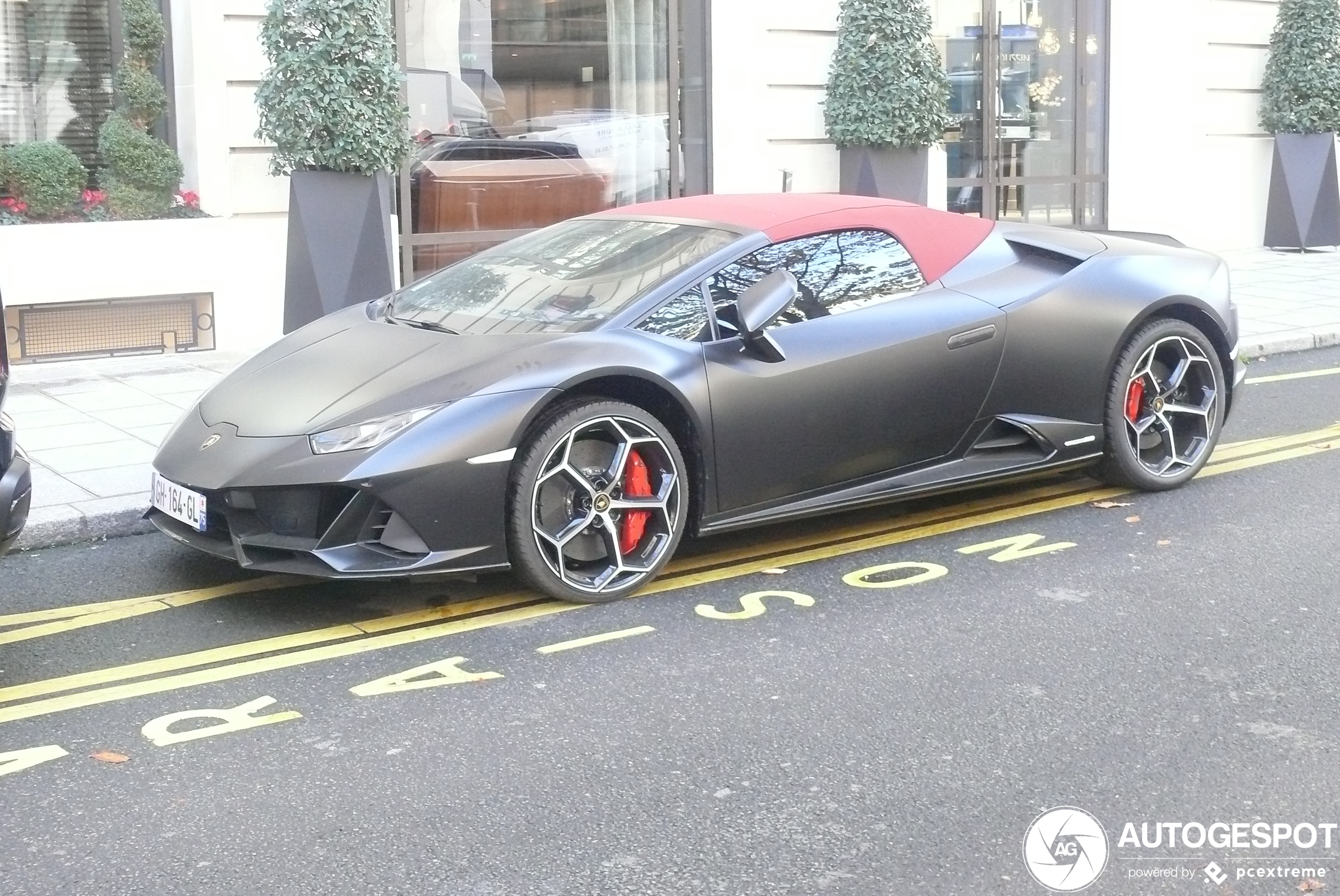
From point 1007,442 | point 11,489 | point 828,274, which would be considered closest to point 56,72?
point 828,274

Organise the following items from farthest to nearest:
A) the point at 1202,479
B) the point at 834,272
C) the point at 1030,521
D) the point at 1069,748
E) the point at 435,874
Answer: the point at 1202,479
the point at 1030,521
the point at 834,272
the point at 1069,748
the point at 435,874

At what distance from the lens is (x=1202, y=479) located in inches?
270

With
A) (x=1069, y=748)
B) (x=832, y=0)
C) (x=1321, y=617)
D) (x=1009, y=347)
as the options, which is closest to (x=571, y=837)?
(x=1069, y=748)

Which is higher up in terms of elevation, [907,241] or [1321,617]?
[907,241]

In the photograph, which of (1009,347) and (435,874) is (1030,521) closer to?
(1009,347)

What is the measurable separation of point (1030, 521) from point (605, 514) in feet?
6.60

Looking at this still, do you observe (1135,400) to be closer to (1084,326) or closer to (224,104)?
(1084,326)

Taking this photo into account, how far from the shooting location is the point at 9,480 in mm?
4199

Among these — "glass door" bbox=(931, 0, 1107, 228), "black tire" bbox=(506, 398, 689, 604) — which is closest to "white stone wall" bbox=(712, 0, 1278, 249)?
"glass door" bbox=(931, 0, 1107, 228)

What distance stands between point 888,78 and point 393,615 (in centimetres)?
926

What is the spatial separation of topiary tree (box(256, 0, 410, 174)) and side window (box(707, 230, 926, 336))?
16.3 ft

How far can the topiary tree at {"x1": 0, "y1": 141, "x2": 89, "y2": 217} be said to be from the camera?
33.1 ft

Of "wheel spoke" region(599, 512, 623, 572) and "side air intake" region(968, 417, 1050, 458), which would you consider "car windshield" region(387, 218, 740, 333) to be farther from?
"side air intake" region(968, 417, 1050, 458)

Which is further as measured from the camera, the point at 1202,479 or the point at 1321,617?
the point at 1202,479
